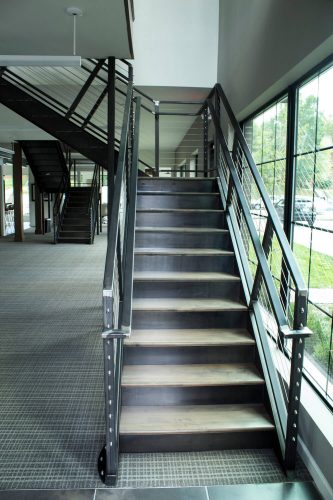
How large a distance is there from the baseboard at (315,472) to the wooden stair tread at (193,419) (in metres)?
0.20

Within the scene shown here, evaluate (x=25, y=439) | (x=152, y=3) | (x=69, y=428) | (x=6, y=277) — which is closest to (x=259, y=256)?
(x=69, y=428)

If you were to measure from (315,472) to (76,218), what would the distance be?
1013 centimetres

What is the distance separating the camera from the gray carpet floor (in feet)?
6.82

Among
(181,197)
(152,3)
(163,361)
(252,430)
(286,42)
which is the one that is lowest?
(252,430)

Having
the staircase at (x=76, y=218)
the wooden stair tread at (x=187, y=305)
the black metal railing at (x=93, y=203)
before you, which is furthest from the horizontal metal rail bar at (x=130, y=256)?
the staircase at (x=76, y=218)

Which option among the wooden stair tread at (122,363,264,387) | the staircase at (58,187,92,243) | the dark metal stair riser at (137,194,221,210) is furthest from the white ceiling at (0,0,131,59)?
the staircase at (58,187,92,243)

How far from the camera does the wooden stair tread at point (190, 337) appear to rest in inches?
102

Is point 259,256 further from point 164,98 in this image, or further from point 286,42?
point 164,98

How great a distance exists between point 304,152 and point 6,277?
17.6ft

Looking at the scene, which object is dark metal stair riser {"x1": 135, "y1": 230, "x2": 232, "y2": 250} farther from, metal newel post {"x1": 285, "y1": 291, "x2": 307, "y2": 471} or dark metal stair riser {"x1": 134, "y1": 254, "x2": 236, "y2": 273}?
metal newel post {"x1": 285, "y1": 291, "x2": 307, "y2": 471}

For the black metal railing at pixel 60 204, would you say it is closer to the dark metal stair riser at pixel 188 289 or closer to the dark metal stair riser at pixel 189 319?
the dark metal stair riser at pixel 188 289

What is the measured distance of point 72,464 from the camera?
216cm

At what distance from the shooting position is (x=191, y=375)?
2.51 metres

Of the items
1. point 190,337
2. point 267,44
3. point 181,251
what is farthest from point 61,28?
point 190,337
